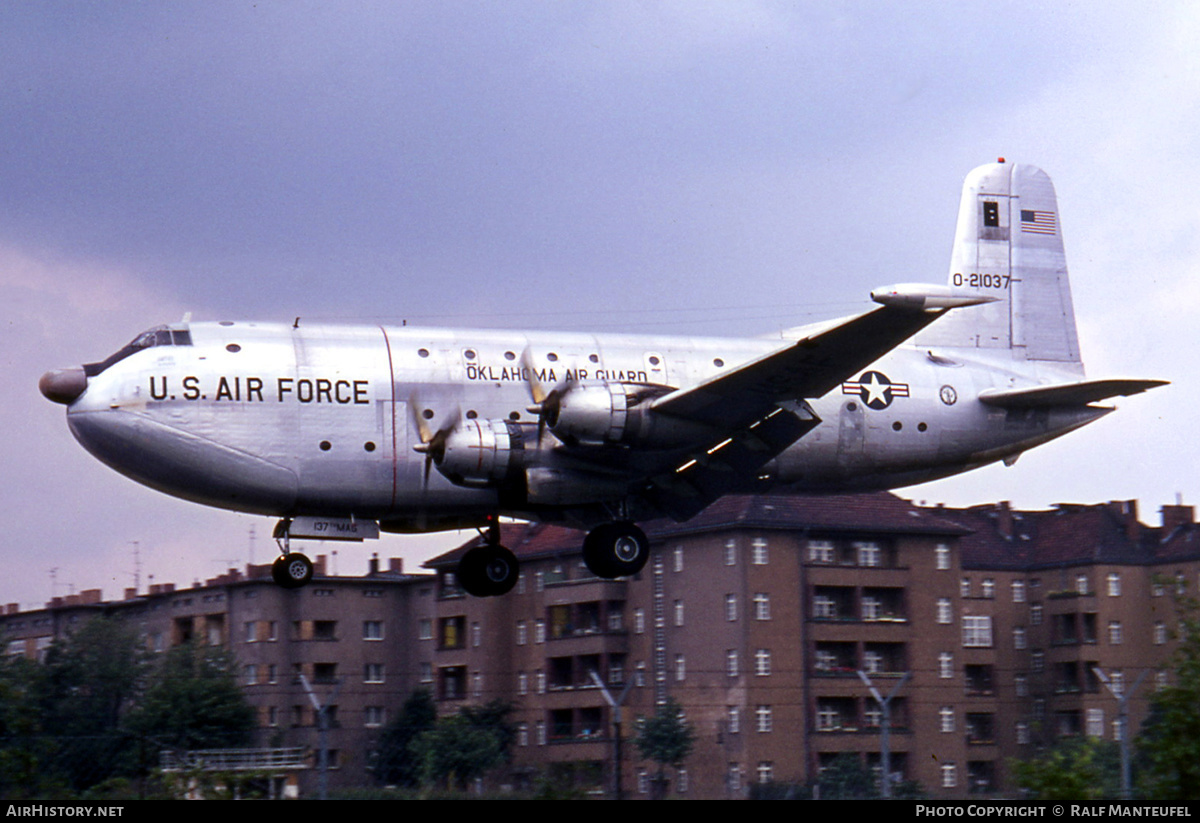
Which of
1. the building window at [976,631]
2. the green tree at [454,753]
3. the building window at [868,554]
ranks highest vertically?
the building window at [868,554]

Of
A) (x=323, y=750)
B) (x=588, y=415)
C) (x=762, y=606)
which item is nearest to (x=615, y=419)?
(x=588, y=415)

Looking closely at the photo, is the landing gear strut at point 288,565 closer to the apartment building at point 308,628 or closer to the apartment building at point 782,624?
the apartment building at point 782,624

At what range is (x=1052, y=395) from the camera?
2659 centimetres

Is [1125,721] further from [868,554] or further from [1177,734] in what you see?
[868,554]

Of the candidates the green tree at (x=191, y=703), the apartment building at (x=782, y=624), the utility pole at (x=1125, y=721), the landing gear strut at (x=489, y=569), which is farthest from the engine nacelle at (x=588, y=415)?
the green tree at (x=191, y=703)

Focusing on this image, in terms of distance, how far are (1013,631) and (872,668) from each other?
17.1 m

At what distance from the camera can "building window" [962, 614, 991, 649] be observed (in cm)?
7219

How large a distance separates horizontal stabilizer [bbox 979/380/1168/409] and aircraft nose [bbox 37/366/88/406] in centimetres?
1560

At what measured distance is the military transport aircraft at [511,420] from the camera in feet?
73.6

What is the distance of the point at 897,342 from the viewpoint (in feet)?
71.7

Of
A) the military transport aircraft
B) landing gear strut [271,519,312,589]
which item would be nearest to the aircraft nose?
the military transport aircraft

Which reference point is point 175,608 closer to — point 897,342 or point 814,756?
point 814,756

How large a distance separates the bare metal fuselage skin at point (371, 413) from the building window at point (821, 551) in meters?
39.2
